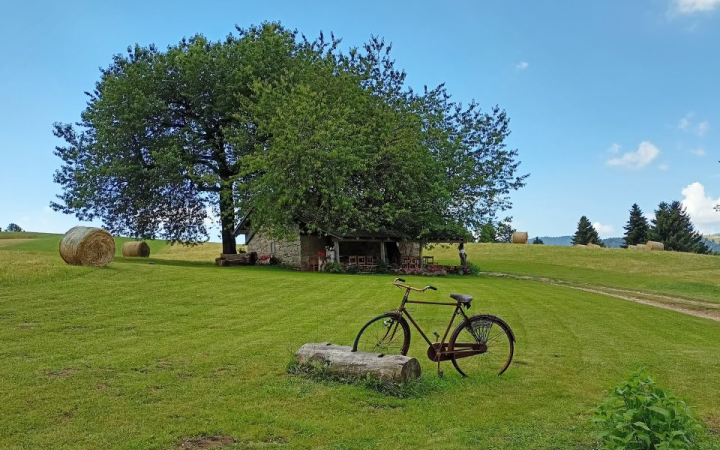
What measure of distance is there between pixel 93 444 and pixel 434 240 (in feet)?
113

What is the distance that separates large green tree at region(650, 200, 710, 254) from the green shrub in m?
82.6

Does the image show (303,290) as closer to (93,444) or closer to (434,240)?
(93,444)

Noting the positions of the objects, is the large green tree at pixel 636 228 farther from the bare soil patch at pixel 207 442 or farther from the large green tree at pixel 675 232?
the bare soil patch at pixel 207 442

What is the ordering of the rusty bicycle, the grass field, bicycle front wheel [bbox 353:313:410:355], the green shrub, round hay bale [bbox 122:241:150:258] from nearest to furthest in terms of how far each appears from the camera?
1. the green shrub
2. the grass field
3. the rusty bicycle
4. bicycle front wheel [bbox 353:313:410:355]
5. round hay bale [bbox 122:241:150:258]

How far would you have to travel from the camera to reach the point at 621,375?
9.71 metres

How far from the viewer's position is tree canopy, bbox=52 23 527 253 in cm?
3309

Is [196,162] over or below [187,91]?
below

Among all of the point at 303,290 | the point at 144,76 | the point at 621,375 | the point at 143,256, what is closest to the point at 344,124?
the point at 144,76

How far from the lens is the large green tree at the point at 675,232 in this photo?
252ft

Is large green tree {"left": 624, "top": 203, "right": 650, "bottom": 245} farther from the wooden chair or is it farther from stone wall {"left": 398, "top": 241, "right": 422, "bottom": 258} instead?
the wooden chair

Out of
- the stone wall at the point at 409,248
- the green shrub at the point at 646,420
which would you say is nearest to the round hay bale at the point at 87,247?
the green shrub at the point at 646,420

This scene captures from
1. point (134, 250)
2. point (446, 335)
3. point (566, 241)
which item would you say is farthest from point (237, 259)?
point (566, 241)

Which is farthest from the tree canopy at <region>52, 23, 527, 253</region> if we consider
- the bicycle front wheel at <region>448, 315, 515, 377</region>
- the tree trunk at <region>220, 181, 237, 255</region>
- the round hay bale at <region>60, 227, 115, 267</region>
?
the bicycle front wheel at <region>448, 315, 515, 377</region>

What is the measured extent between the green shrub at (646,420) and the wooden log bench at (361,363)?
3291 mm
